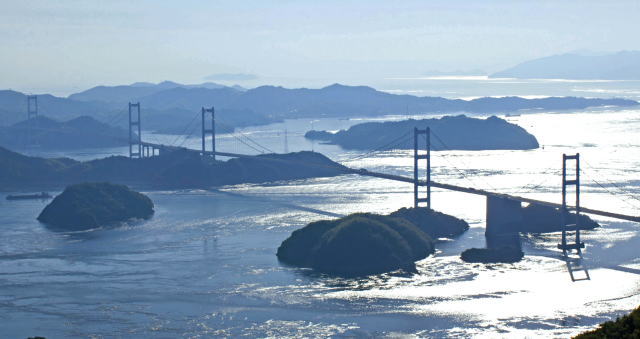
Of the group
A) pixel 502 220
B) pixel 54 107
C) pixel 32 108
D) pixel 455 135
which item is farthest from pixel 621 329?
pixel 54 107

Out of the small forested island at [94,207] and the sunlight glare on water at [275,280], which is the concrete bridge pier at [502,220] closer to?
the sunlight glare on water at [275,280]

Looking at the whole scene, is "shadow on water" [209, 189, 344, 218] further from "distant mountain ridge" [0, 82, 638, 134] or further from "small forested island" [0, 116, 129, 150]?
"distant mountain ridge" [0, 82, 638, 134]

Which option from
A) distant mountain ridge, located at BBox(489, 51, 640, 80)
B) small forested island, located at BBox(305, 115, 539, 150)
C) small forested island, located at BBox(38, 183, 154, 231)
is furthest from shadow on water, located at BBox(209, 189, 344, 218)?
distant mountain ridge, located at BBox(489, 51, 640, 80)

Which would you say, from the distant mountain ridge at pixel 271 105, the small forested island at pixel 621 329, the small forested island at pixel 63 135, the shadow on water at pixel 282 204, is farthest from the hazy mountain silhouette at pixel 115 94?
the small forested island at pixel 621 329

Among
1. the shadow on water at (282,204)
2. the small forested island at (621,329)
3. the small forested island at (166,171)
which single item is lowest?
the shadow on water at (282,204)

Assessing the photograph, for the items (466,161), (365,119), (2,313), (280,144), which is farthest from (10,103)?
(2,313)

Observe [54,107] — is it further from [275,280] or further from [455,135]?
[275,280]

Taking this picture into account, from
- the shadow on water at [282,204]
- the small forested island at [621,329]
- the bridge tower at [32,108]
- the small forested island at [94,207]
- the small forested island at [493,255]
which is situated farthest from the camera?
the bridge tower at [32,108]

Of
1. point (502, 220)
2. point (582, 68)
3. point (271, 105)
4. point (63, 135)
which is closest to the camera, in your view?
point (502, 220)

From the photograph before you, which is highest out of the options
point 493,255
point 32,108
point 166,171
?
point 32,108
